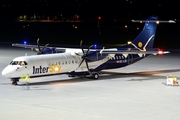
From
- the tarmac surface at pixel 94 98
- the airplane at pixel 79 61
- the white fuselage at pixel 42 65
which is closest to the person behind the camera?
the tarmac surface at pixel 94 98

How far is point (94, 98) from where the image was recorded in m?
24.3

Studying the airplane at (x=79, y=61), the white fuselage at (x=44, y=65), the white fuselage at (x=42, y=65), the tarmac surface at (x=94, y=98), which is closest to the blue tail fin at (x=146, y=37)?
the airplane at (x=79, y=61)

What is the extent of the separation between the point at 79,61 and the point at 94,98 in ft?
24.7

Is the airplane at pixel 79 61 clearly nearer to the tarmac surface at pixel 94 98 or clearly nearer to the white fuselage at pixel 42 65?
the white fuselage at pixel 42 65

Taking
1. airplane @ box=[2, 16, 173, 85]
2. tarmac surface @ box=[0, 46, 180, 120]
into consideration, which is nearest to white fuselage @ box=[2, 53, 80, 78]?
airplane @ box=[2, 16, 173, 85]

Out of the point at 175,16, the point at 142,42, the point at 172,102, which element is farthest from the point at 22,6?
the point at 172,102

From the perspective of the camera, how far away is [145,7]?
171m

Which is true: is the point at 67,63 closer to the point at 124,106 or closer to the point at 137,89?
the point at 137,89

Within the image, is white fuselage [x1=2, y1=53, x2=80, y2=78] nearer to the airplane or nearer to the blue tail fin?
the airplane

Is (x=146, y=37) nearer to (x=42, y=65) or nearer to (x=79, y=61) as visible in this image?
(x=79, y=61)

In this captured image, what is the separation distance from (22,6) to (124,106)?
160 meters

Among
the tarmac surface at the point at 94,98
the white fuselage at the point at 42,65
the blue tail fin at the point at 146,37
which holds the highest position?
the blue tail fin at the point at 146,37

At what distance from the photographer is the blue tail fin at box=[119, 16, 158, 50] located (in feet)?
117

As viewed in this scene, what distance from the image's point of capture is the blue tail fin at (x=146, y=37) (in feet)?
117
